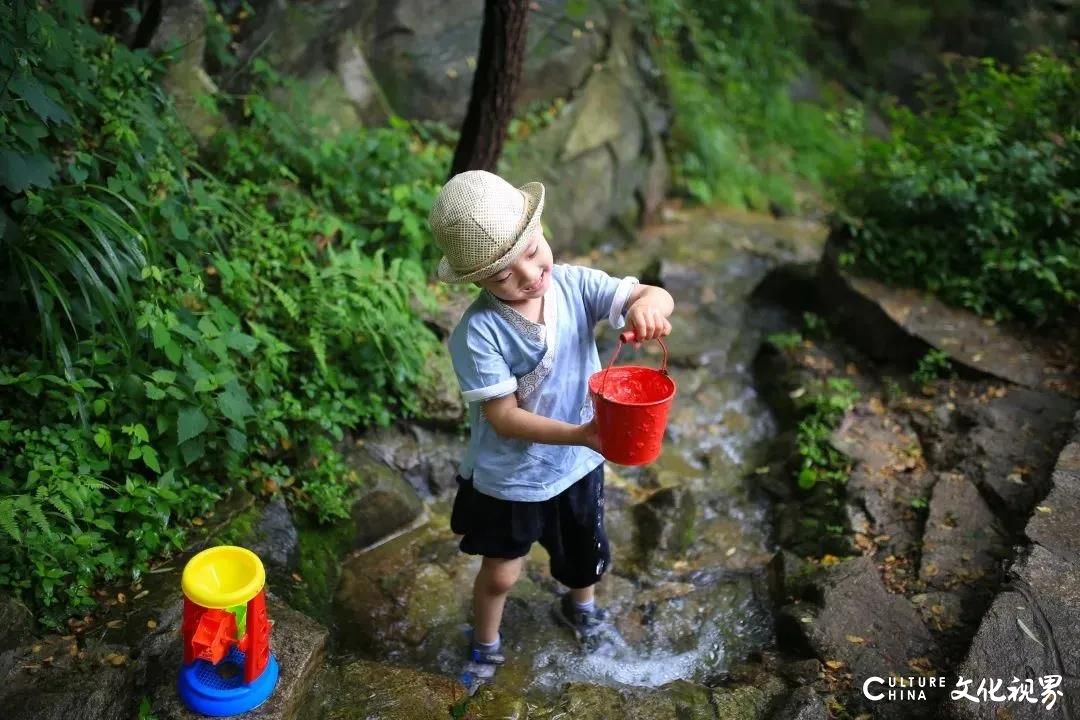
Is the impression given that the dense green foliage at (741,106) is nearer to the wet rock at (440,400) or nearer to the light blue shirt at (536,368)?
the wet rock at (440,400)

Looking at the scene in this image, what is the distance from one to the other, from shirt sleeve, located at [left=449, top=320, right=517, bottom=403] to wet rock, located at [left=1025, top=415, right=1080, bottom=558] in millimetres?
2375

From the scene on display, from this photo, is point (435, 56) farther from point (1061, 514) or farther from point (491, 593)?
point (1061, 514)

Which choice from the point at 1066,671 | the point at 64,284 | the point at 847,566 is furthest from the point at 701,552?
the point at 64,284

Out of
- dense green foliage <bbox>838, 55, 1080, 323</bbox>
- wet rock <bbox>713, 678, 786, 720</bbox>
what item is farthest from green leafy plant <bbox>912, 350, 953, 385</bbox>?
wet rock <bbox>713, 678, 786, 720</bbox>

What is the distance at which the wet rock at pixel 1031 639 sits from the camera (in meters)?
2.84

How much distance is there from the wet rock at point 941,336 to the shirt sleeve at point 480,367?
3.55m

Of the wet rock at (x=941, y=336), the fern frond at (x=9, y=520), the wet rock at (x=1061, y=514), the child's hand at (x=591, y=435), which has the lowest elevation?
the wet rock at (x=1061, y=514)

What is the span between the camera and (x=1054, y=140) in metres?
5.79

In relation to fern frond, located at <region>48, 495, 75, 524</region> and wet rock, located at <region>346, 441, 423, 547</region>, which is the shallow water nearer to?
wet rock, located at <region>346, 441, 423, 547</region>

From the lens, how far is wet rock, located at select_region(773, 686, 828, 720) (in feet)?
9.73

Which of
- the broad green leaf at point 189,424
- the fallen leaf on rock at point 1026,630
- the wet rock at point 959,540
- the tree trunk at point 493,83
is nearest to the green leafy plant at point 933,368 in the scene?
the wet rock at point 959,540

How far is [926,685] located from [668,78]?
22.8 feet

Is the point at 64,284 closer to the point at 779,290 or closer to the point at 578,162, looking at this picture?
the point at 578,162

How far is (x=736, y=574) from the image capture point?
4109 millimetres
